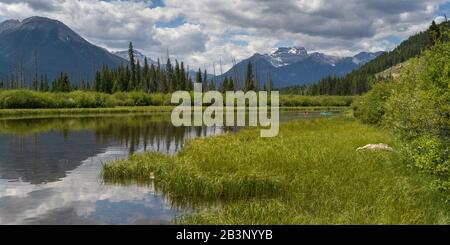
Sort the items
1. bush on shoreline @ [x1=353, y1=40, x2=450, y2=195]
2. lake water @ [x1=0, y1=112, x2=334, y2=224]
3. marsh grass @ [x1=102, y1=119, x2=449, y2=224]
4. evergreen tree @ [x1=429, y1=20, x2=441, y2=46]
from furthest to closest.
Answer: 1. evergreen tree @ [x1=429, y1=20, x2=441, y2=46]
2. lake water @ [x1=0, y1=112, x2=334, y2=224]
3. marsh grass @ [x1=102, y1=119, x2=449, y2=224]
4. bush on shoreline @ [x1=353, y1=40, x2=450, y2=195]

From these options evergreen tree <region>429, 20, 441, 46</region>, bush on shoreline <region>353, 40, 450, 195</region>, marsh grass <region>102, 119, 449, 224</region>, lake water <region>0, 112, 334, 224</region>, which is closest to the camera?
bush on shoreline <region>353, 40, 450, 195</region>

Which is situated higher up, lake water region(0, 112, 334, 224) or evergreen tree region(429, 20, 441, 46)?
evergreen tree region(429, 20, 441, 46)

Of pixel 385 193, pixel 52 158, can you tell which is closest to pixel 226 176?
pixel 385 193

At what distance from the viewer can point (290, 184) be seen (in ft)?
65.4

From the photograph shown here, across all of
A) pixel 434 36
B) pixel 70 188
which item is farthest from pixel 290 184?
pixel 434 36

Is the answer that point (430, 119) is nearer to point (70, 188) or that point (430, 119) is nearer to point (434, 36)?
point (434, 36)

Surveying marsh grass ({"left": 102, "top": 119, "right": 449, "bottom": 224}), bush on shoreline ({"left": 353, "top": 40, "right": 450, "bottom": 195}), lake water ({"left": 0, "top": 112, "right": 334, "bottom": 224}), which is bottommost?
lake water ({"left": 0, "top": 112, "right": 334, "bottom": 224})

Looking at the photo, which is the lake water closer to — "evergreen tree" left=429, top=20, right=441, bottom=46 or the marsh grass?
the marsh grass

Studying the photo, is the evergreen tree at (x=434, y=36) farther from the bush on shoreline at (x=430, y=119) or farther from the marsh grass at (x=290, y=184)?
the marsh grass at (x=290, y=184)

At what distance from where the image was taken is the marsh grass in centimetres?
1512

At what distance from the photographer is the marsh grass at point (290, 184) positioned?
15117 millimetres

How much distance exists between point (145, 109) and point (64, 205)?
95994mm

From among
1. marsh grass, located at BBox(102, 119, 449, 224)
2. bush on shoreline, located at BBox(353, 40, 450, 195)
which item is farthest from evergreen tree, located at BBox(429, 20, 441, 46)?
marsh grass, located at BBox(102, 119, 449, 224)
